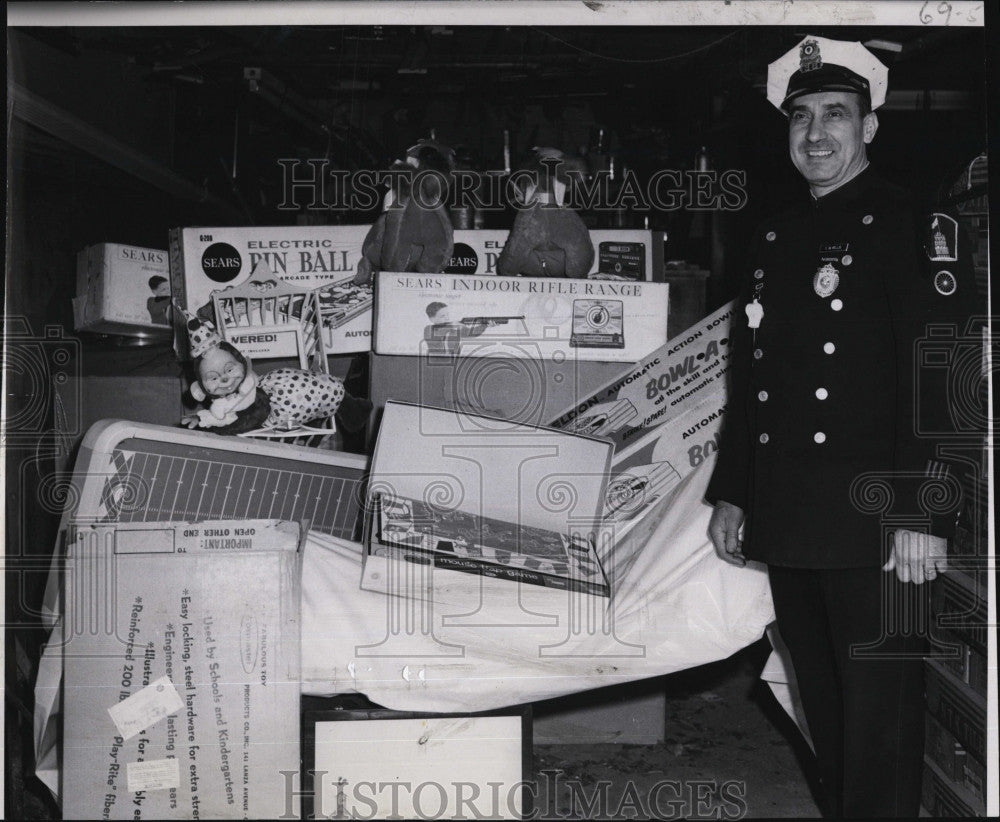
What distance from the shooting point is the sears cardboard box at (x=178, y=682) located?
208cm

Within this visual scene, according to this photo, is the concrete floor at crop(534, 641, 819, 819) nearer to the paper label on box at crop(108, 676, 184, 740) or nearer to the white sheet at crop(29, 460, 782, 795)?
the white sheet at crop(29, 460, 782, 795)

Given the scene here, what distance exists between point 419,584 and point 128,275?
1736 millimetres

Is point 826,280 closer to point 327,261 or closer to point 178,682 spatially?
point 178,682

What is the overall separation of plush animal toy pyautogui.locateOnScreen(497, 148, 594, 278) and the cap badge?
1112 millimetres

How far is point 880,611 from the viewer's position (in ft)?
6.49

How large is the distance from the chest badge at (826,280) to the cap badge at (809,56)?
1.42 ft

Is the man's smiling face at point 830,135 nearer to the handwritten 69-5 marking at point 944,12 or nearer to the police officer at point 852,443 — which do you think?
the police officer at point 852,443

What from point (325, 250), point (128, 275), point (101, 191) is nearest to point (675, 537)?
point (325, 250)

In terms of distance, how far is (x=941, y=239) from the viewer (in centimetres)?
190

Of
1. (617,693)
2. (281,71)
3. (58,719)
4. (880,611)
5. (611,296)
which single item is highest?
(281,71)

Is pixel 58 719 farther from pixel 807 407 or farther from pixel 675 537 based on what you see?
pixel 807 407

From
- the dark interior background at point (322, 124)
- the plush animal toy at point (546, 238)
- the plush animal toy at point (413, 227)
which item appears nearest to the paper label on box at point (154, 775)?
the dark interior background at point (322, 124)

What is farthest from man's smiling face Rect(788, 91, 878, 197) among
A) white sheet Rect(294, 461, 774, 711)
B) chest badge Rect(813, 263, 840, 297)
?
white sheet Rect(294, 461, 774, 711)

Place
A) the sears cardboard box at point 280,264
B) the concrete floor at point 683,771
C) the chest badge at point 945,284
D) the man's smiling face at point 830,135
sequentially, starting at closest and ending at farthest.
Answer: the chest badge at point 945,284 → the man's smiling face at point 830,135 → the concrete floor at point 683,771 → the sears cardboard box at point 280,264
